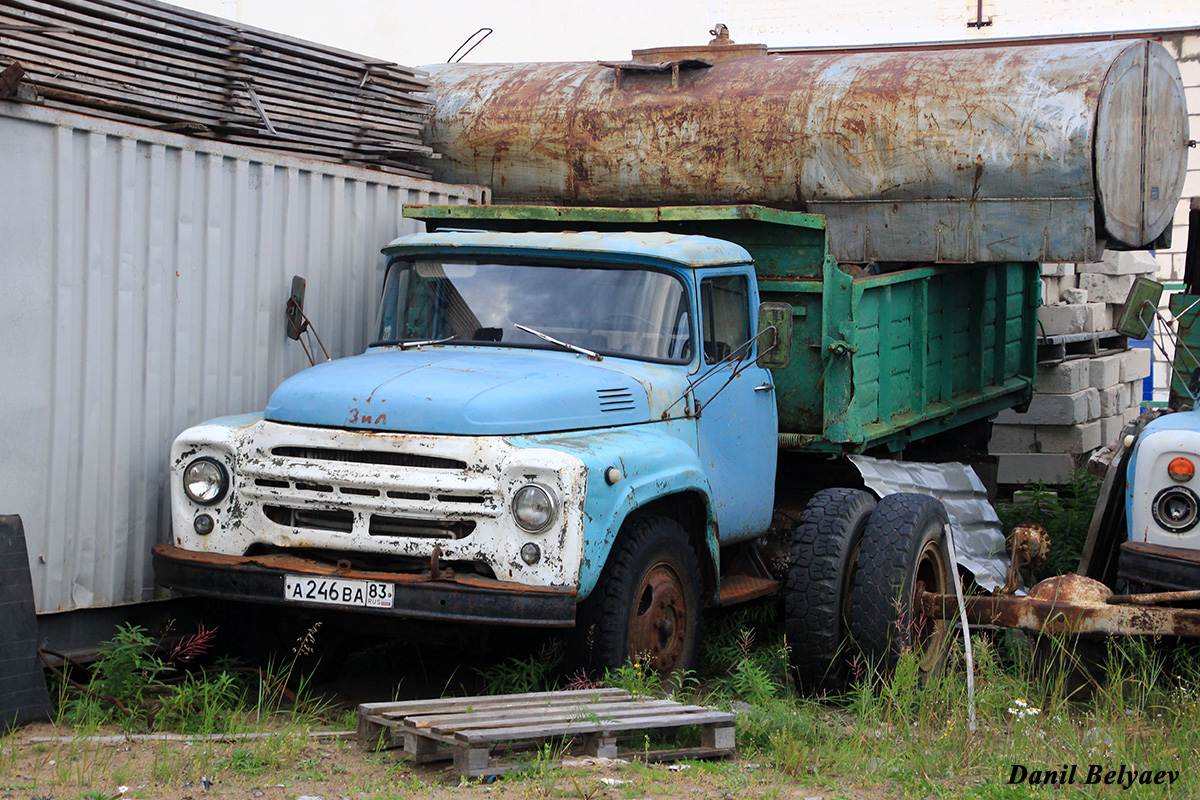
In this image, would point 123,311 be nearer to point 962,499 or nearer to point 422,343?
point 422,343

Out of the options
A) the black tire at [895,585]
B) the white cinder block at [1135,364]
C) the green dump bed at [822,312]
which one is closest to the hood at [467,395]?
the green dump bed at [822,312]

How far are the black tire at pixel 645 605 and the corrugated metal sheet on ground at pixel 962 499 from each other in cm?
177

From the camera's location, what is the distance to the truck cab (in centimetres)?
514

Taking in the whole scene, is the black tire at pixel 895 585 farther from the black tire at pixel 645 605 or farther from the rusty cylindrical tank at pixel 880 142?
the rusty cylindrical tank at pixel 880 142

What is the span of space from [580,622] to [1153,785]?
7.18 ft

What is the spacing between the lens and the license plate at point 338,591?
5129 millimetres

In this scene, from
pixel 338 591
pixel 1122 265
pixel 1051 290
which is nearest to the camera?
pixel 338 591

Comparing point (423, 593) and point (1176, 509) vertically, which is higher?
point (1176, 509)

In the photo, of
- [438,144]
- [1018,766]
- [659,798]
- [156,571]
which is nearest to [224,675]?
[156,571]

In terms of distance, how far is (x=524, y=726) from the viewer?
185 inches

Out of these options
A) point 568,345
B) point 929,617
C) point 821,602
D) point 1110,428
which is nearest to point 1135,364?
point 1110,428

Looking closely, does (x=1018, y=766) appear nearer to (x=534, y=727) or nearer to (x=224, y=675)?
(x=534, y=727)

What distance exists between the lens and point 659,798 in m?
4.34

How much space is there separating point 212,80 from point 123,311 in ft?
5.07
